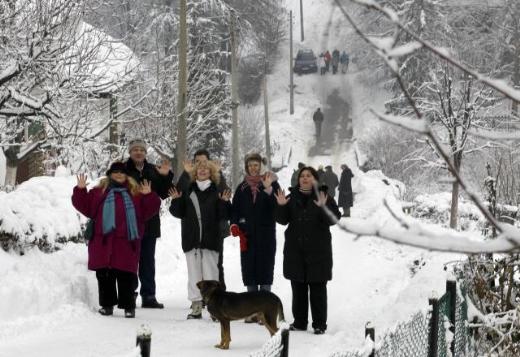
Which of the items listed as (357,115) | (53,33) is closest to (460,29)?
(357,115)

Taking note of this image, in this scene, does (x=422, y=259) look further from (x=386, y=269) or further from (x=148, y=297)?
(x=148, y=297)

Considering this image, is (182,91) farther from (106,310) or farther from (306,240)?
(306,240)

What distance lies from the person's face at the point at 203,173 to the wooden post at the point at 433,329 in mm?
3414

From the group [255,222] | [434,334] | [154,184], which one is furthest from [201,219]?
[434,334]

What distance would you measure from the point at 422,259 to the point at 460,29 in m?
36.1

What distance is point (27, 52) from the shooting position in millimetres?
8656

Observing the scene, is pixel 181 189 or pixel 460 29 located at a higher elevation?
pixel 460 29

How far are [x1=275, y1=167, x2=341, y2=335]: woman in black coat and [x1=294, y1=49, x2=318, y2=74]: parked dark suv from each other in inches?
1900

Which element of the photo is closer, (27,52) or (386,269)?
(27,52)

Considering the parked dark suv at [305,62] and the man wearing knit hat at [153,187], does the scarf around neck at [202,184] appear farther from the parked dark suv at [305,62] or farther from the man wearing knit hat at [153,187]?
the parked dark suv at [305,62]

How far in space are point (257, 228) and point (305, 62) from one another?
4791 centimetres

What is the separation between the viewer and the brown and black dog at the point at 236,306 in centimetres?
644

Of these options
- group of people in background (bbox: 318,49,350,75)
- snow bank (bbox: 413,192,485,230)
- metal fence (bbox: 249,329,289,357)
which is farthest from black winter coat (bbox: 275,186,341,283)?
group of people in background (bbox: 318,49,350,75)

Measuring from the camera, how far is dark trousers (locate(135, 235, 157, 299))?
848cm
